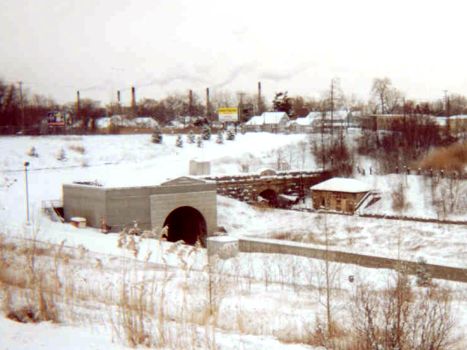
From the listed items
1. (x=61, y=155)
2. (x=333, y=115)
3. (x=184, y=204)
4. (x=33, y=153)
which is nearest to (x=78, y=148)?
(x=61, y=155)

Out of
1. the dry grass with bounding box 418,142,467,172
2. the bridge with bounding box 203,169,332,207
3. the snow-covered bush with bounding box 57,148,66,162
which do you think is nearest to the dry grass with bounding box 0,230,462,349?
the bridge with bounding box 203,169,332,207

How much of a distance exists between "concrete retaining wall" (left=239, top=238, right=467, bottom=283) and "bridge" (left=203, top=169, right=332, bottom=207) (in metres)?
12.8

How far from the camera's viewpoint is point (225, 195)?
35656 millimetres

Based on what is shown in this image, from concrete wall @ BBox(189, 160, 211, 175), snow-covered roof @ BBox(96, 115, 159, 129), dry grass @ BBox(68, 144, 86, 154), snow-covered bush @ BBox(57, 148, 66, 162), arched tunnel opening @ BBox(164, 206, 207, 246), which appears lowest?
arched tunnel opening @ BBox(164, 206, 207, 246)

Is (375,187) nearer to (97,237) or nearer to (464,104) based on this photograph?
(97,237)

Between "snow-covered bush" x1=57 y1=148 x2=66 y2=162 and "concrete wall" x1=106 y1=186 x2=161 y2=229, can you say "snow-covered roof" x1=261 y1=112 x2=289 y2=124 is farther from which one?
"concrete wall" x1=106 y1=186 x2=161 y2=229

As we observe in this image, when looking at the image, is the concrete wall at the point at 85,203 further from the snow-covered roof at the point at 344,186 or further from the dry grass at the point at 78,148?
the snow-covered roof at the point at 344,186

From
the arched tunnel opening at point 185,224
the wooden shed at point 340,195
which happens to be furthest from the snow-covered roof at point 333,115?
the arched tunnel opening at point 185,224

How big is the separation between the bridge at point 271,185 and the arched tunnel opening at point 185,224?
17.5 feet

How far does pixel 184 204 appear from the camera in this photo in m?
27.7

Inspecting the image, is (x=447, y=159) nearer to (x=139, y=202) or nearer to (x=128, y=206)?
(x=139, y=202)

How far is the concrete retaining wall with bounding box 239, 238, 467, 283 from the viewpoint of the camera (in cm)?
1728

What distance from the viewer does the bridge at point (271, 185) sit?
35.9 meters

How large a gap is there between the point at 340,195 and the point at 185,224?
10.3 metres
